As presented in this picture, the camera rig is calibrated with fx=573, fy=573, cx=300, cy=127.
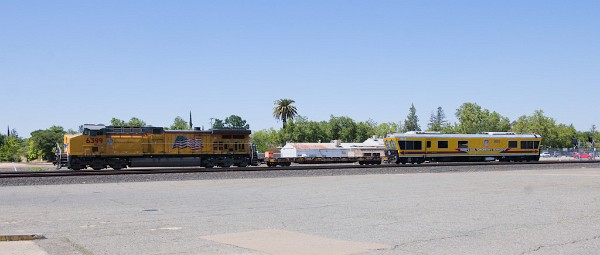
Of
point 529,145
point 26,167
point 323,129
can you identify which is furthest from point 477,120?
point 26,167

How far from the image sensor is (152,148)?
129ft

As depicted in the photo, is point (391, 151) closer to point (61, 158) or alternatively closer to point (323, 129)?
point (61, 158)

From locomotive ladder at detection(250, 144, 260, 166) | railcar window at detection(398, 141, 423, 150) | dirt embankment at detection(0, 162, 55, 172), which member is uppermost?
railcar window at detection(398, 141, 423, 150)

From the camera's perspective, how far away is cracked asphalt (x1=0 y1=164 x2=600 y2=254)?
9375 mm

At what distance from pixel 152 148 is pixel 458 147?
26.9 meters

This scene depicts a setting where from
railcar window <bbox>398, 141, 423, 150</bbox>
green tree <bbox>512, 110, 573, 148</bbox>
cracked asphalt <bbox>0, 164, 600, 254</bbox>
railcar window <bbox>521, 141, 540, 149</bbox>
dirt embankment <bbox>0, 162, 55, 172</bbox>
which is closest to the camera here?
cracked asphalt <bbox>0, 164, 600, 254</bbox>

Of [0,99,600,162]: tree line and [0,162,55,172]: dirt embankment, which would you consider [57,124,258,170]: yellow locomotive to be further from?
[0,99,600,162]: tree line

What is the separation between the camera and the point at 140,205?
1594 centimetres

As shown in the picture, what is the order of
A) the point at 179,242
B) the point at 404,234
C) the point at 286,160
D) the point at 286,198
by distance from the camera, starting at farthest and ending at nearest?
the point at 286,160 → the point at 286,198 → the point at 404,234 → the point at 179,242

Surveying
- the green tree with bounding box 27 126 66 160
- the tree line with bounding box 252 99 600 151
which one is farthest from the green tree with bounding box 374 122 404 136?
the green tree with bounding box 27 126 66 160

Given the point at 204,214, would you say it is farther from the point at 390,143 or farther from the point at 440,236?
the point at 390,143

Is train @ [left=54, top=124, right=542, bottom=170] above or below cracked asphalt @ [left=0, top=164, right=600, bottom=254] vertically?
above

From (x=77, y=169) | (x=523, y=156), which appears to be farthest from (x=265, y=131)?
(x=77, y=169)

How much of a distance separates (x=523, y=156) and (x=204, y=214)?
46.2 meters
